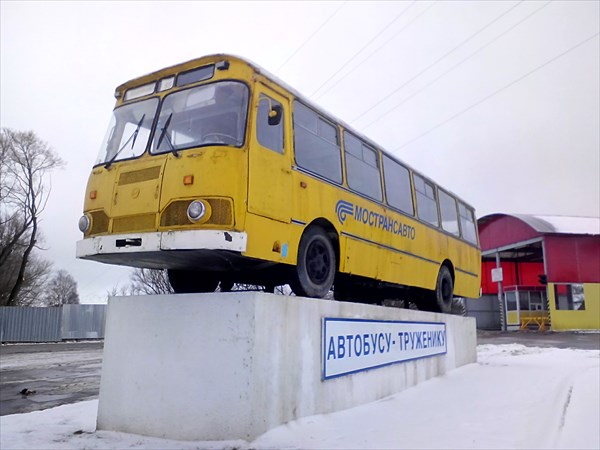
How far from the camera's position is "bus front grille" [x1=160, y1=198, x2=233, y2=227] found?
510 centimetres

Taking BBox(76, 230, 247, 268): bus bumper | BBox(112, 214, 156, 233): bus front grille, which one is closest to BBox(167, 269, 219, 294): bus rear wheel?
BBox(76, 230, 247, 268): bus bumper

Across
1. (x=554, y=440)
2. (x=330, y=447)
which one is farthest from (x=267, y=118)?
(x=554, y=440)

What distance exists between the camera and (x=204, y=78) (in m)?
5.85

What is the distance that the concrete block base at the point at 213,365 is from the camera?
4.93 metres

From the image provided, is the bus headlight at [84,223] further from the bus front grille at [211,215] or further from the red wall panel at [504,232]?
the red wall panel at [504,232]

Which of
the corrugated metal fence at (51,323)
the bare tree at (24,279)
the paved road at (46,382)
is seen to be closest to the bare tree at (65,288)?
the bare tree at (24,279)

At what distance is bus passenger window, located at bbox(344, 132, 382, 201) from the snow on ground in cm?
302

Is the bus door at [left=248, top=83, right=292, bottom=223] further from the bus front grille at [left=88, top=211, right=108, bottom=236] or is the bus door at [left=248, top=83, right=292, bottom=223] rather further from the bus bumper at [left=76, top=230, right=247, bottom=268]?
the bus front grille at [left=88, top=211, right=108, bottom=236]

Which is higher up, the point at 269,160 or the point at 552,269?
the point at 552,269

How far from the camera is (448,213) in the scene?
11742mm

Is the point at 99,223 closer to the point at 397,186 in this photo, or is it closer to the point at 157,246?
the point at 157,246

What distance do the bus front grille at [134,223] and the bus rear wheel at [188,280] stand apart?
1.76 metres

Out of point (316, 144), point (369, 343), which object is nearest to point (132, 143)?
point (316, 144)

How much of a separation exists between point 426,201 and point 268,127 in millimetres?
5557
